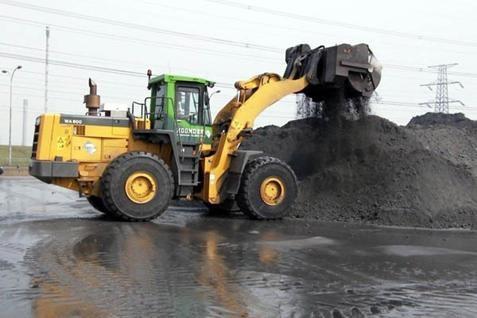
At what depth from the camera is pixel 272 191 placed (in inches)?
550

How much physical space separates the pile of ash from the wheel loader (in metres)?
1.33

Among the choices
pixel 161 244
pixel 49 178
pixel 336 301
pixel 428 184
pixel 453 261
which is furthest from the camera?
pixel 428 184

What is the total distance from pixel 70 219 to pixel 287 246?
18.3ft

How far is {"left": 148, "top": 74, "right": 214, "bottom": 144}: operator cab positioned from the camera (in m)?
13.4

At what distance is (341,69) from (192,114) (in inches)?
149

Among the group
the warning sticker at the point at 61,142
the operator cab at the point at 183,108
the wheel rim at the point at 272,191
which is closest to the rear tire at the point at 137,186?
the operator cab at the point at 183,108

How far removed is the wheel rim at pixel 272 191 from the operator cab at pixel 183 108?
174cm

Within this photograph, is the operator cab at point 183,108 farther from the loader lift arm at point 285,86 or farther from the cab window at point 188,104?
the loader lift arm at point 285,86

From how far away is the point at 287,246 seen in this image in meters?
9.83

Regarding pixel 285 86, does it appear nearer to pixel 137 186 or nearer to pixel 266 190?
pixel 266 190

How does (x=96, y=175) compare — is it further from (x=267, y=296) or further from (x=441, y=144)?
(x=441, y=144)

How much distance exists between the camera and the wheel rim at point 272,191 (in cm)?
1380

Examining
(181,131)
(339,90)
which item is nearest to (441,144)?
(339,90)

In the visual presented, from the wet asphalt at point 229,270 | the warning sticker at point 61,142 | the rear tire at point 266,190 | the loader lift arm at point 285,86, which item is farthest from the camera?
the loader lift arm at point 285,86
